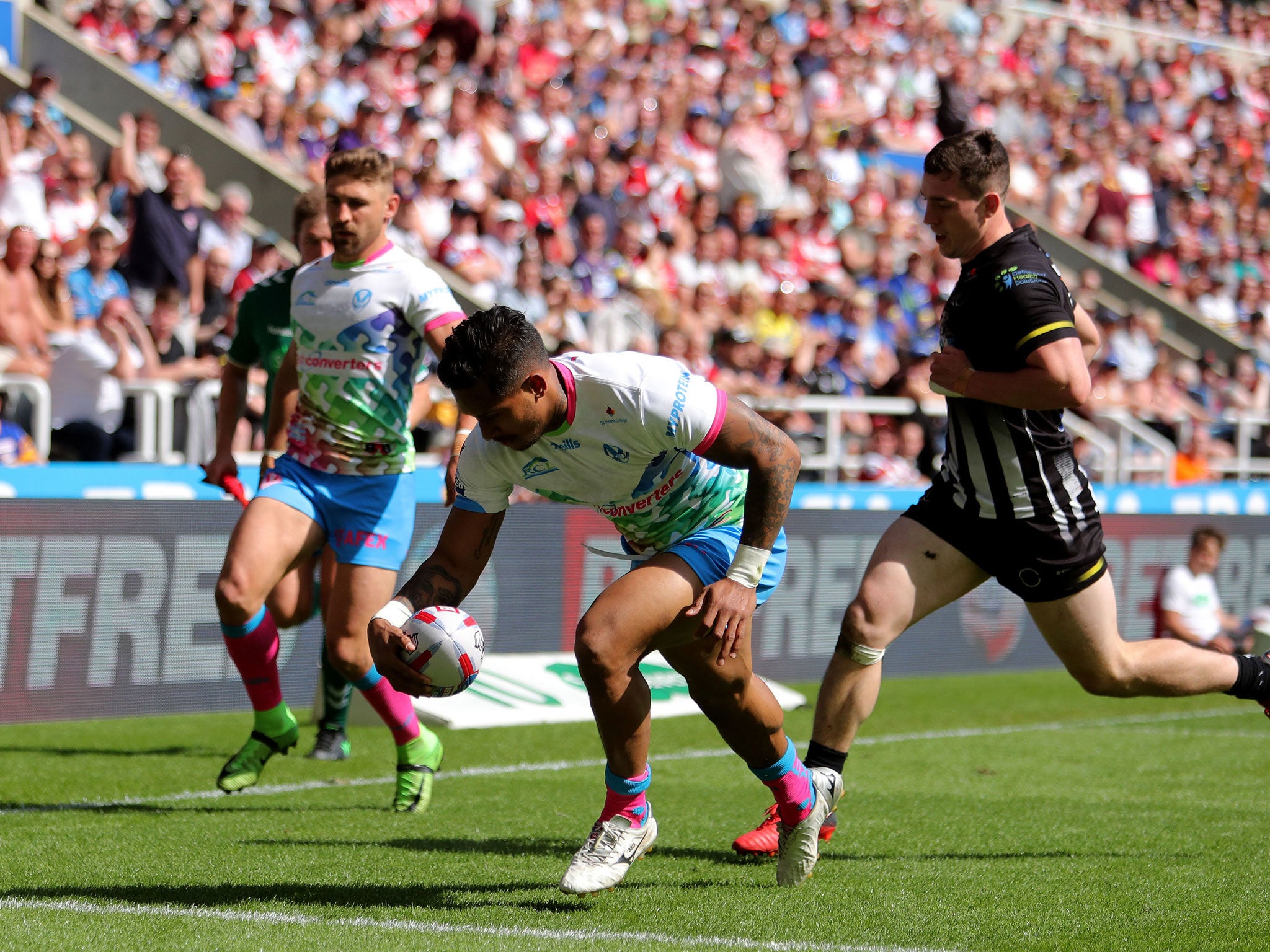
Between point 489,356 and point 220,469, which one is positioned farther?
point 220,469

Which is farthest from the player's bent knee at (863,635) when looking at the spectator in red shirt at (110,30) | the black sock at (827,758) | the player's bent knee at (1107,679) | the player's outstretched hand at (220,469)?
the spectator in red shirt at (110,30)

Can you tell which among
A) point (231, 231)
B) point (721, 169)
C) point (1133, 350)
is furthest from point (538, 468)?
point (1133, 350)

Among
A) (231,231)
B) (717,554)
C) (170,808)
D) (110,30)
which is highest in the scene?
(110,30)

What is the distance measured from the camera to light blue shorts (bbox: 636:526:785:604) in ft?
15.6

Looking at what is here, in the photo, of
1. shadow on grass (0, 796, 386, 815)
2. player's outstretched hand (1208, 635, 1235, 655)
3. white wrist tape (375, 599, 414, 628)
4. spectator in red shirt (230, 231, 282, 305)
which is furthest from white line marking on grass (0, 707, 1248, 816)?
spectator in red shirt (230, 231, 282, 305)

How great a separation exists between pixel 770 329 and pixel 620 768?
451 inches

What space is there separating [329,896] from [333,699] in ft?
9.39

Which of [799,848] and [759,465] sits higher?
[759,465]

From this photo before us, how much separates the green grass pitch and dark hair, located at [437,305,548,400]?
145cm

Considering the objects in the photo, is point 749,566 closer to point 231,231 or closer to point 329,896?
point 329,896

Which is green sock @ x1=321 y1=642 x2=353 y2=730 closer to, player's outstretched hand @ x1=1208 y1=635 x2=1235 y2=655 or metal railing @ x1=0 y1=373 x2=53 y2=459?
metal railing @ x1=0 y1=373 x2=53 y2=459

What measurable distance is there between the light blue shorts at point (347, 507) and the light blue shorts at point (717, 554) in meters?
1.62

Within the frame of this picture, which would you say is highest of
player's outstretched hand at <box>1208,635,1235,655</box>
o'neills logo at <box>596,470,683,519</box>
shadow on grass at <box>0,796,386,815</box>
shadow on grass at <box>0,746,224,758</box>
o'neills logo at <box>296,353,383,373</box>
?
o'neills logo at <box>296,353,383,373</box>

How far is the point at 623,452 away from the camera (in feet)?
15.1
